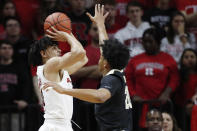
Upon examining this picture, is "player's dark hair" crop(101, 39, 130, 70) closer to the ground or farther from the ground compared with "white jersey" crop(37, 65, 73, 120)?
farther from the ground

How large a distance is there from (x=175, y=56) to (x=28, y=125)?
2.86 metres

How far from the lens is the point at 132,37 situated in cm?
998

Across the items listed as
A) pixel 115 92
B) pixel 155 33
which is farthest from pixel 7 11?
pixel 115 92

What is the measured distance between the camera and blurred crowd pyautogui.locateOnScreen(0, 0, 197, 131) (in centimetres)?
919

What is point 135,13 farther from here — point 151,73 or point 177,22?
point 151,73

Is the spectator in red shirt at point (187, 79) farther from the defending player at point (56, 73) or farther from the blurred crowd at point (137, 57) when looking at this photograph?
the defending player at point (56, 73)

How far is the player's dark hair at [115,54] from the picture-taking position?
6.21 m

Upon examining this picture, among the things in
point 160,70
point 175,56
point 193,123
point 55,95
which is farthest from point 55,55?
point 175,56

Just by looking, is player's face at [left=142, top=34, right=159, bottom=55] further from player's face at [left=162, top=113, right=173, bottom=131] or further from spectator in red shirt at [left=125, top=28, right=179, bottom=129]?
player's face at [left=162, top=113, right=173, bottom=131]

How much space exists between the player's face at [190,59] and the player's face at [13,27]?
3048 millimetres

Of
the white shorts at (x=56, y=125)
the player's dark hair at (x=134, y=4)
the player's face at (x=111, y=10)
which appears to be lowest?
the white shorts at (x=56, y=125)

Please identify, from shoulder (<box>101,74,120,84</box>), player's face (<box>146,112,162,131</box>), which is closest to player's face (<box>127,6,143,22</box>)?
player's face (<box>146,112,162,131</box>)

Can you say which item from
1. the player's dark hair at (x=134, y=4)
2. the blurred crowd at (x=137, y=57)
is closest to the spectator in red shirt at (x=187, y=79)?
the blurred crowd at (x=137, y=57)

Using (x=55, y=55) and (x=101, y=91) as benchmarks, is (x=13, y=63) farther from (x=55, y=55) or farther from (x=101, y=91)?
(x=101, y=91)
